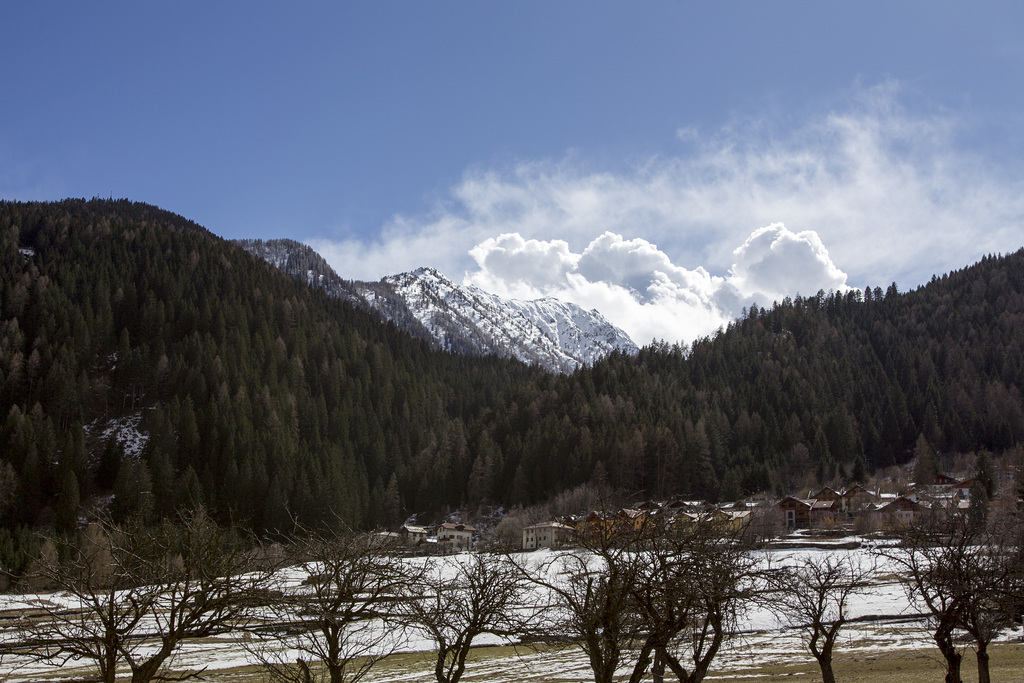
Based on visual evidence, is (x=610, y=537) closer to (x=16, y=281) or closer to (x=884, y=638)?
(x=884, y=638)

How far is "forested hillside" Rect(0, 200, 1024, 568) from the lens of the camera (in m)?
123

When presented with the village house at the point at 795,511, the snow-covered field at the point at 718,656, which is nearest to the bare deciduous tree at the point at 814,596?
the snow-covered field at the point at 718,656

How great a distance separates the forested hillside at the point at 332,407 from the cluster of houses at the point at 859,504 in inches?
458

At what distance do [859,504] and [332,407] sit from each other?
11013 centimetres

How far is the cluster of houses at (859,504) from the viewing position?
104250 mm

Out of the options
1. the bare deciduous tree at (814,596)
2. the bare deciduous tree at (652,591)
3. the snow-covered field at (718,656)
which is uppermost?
the bare deciduous tree at (652,591)

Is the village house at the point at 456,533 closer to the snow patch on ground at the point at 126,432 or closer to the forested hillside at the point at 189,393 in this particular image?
the forested hillside at the point at 189,393

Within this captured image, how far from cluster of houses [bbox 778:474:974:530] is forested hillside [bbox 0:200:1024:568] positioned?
458 inches

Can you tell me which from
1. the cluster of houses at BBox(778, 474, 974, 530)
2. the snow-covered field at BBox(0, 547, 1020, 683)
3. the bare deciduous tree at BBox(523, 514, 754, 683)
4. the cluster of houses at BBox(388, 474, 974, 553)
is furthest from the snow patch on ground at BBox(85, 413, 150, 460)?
the bare deciduous tree at BBox(523, 514, 754, 683)

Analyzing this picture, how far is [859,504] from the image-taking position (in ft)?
372

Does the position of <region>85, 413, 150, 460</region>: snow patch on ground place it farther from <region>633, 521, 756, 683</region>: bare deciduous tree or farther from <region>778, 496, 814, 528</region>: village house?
<region>633, 521, 756, 683</region>: bare deciduous tree

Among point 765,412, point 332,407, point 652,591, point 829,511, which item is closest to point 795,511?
point 829,511

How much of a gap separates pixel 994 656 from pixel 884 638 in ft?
32.0

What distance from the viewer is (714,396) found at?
165500 mm
